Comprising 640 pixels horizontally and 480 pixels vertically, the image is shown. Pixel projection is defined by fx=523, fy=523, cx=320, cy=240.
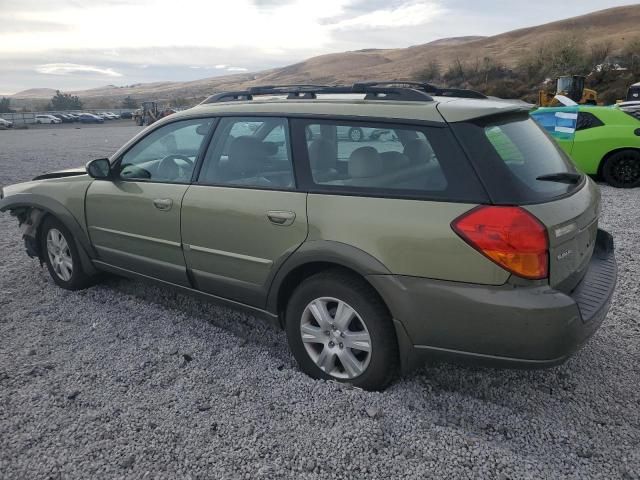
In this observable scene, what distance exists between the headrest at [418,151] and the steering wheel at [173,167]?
1602 mm

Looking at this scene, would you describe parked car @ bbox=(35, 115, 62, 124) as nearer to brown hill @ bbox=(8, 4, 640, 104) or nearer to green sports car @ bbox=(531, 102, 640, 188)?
brown hill @ bbox=(8, 4, 640, 104)

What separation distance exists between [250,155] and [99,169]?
143cm

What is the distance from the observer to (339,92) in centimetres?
346

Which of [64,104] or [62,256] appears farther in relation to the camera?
[64,104]

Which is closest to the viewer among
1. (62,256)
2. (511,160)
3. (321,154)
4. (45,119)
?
(511,160)

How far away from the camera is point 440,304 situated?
8.29 ft

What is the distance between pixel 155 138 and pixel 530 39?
11869 centimetres

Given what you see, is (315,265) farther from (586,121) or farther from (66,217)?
(586,121)

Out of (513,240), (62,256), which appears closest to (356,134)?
(513,240)

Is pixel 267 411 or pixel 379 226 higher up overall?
pixel 379 226

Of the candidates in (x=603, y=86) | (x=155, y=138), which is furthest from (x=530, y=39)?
(x=155, y=138)

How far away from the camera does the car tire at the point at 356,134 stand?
116 inches

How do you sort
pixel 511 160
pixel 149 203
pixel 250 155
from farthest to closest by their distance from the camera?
pixel 149 203
pixel 250 155
pixel 511 160

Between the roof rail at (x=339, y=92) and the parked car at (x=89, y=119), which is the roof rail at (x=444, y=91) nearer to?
the roof rail at (x=339, y=92)
